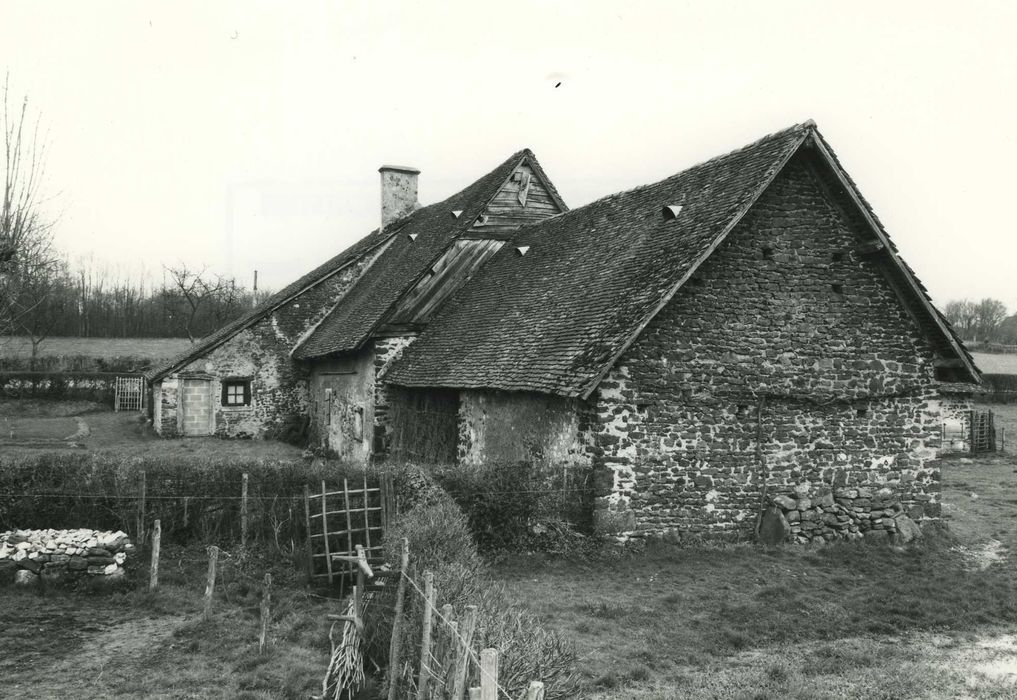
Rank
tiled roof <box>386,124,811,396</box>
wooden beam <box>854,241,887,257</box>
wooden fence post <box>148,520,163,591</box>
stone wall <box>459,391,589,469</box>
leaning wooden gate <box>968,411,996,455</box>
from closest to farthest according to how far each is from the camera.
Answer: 1. wooden fence post <box>148,520,163,591</box>
2. tiled roof <box>386,124,811,396</box>
3. stone wall <box>459,391,589,469</box>
4. wooden beam <box>854,241,887,257</box>
5. leaning wooden gate <box>968,411,996,455</box>

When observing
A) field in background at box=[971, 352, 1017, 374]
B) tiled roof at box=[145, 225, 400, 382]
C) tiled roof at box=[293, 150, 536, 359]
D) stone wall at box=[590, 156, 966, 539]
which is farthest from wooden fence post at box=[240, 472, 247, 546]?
field in background at box=[971, 352, 1017, 374]

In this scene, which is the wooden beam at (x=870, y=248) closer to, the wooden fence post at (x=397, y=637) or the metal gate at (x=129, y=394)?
the wooden fence post at (x=397, y=637)

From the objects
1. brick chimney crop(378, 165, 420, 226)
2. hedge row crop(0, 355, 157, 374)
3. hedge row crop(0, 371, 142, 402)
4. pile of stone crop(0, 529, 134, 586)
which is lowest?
pile of stone crop(0, 529, 134, 586)

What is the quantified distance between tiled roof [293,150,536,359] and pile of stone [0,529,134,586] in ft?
30.9

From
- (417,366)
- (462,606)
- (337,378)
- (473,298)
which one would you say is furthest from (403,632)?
(337,378)

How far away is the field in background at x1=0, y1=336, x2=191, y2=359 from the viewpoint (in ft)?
163

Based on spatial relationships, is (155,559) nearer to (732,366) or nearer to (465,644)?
(465,644)

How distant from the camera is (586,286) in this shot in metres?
15.4

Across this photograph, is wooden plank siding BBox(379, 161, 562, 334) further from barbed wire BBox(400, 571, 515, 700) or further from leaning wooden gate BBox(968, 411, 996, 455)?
leaning wooden gate BBox(968, 411, 996, 455)

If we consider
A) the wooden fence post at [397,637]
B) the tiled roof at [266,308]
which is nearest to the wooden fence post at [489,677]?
the wooden fence post at [397,637]

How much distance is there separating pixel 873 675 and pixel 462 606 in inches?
175

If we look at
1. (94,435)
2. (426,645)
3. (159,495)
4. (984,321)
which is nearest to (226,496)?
(159,495)

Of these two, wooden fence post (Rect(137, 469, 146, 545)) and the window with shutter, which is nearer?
wooden fence post (Rect(137, 469, 146, 545))

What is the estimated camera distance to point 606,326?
12984 millimetres
